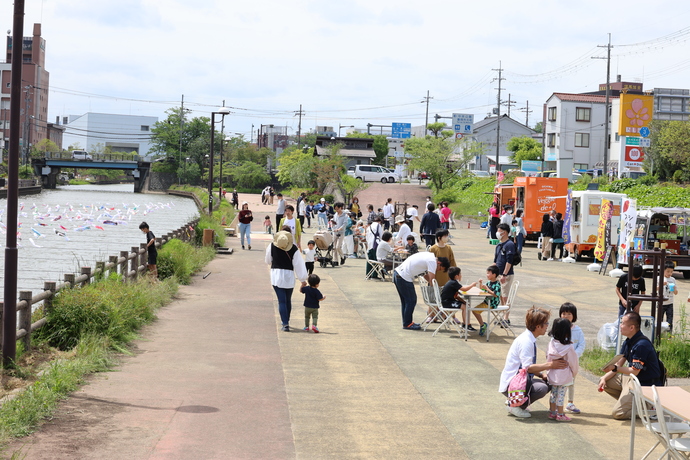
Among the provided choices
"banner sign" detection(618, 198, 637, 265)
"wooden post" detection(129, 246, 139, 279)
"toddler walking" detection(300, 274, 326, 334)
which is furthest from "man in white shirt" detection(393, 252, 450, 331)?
"banner sign" detection(618, 198, 637, 265)

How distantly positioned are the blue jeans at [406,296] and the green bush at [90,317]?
4.25 m

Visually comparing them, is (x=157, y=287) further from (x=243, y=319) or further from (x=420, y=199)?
(x=420, y=199)

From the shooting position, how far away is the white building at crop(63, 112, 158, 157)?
618 feet

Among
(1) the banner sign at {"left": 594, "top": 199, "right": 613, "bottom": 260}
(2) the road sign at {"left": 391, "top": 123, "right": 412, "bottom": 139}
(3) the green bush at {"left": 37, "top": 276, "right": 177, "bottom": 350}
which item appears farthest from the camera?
(2) the road sign at {"left": 391, "top": 123, "right": 412, "bottom": 139}

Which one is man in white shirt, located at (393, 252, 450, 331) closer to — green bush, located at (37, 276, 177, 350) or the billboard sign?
green bush, located at (37, 276, 177, 350)

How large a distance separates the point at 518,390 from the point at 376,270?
11.3 meters

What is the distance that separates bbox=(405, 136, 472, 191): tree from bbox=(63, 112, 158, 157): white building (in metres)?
134

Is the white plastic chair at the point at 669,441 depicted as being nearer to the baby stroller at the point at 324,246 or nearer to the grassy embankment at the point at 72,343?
the grassy embankment at the point at 72,343

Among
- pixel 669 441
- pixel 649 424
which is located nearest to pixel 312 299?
pixel 649 424

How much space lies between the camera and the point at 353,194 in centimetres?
5712

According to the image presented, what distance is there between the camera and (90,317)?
34.9 feet

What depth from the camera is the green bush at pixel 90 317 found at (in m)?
10.4

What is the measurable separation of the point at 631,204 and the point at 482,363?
1332 cm

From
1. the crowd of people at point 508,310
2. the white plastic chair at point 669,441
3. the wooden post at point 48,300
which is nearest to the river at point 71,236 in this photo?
the crowd of people at point 508,310
